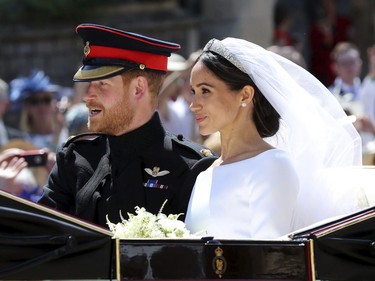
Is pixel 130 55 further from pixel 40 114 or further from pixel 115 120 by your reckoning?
pixel 40 114

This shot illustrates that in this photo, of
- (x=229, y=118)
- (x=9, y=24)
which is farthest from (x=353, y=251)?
(x=9, y=24)

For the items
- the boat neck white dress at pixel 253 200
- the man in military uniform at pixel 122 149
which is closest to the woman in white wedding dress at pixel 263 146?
the boat neck white dress at pixel 253 200

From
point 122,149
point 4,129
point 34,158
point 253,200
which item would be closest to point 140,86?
point 122,149

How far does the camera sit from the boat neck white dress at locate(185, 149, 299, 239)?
441 cm

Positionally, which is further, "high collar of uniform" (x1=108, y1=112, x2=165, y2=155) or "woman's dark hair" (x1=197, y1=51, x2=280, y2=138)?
"high collar of uniform" (x1=108, y1=112, x2=165, y2=155)

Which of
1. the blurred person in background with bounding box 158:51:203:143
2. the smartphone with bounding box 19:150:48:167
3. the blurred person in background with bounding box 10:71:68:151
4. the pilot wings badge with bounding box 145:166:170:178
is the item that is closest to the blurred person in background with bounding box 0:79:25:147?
the blurred person in background with bounding box 10:71:68:151

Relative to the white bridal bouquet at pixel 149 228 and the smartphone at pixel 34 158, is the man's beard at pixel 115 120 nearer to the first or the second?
the white bridal bouquet at pixel 149 228

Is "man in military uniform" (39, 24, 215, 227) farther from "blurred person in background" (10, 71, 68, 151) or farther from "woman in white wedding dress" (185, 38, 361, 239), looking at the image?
"blurred person in background" (10, 71, 68, 151)

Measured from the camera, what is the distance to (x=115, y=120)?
507 centimetres

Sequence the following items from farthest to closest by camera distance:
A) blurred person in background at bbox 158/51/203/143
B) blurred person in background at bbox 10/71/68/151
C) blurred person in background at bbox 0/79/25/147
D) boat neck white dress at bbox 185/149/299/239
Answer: blurred person in background at bbox 10/71/68/151 < blurred person in background at bbox 0/79/25/147 < blurred person in background at bbox 158/51/203/143 < boat neck white dress at bbox 185/149/299/239

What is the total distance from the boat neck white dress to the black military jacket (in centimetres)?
41

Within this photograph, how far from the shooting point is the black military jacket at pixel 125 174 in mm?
4941

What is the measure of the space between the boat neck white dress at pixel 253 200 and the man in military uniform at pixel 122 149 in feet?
1.34

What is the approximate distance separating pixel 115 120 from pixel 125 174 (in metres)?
0.23
